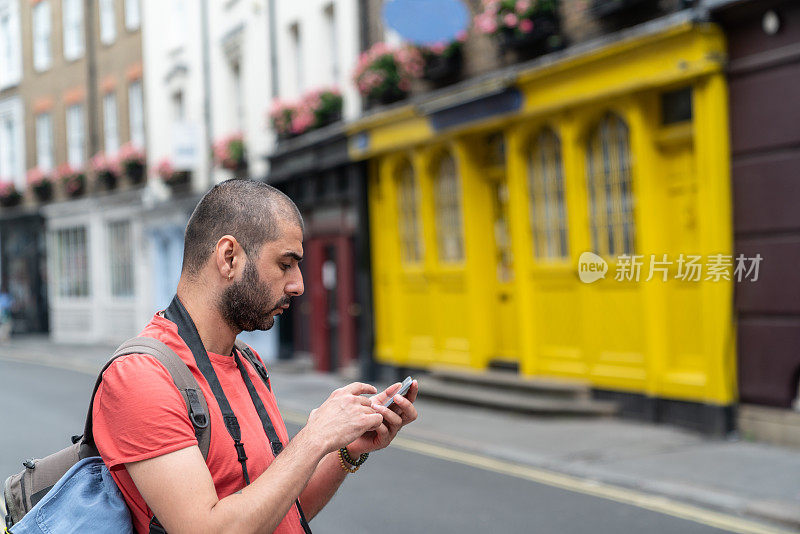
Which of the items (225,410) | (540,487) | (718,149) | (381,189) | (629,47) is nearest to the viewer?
(225,410)

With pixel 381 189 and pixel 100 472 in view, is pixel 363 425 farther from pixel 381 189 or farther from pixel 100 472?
pixel 381 189

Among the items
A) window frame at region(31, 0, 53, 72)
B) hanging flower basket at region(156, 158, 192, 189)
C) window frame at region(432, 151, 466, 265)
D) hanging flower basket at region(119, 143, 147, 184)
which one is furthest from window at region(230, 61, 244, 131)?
window frame at region(31, 0, 53, 72)

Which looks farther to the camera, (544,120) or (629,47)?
(544,120)

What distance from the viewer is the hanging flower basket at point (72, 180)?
29.8 meters

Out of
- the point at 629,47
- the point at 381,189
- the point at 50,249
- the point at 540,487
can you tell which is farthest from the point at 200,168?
the point at 540,487

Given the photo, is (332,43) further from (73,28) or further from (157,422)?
(157,422)

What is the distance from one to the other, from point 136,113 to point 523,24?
57.7 feet

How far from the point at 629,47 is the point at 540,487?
191 inches

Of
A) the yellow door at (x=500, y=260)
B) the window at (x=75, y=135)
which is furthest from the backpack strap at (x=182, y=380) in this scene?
the window at (x=75, y=135)

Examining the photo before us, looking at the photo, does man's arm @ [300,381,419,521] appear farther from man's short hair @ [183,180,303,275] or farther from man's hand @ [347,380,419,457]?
man's short hair @ [183,180,303,275]

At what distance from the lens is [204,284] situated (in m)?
2.17

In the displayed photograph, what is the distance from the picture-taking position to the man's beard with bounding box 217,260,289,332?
6.98 feet

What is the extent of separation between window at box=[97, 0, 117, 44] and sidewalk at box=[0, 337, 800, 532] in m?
19.2

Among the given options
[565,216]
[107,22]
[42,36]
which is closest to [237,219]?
[565,216]
